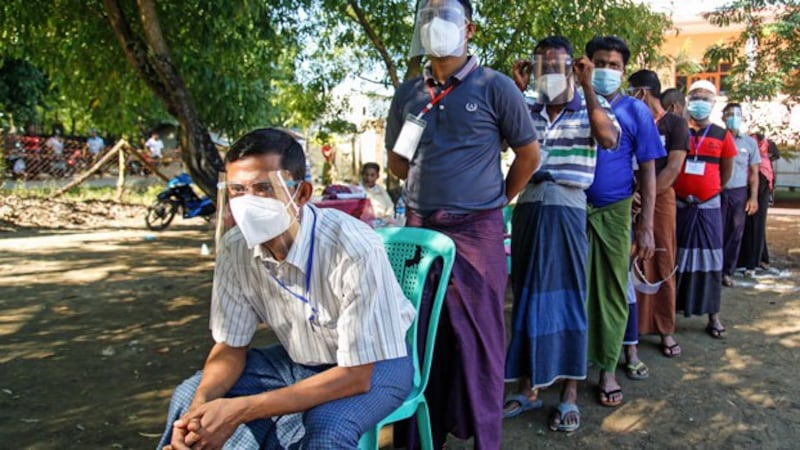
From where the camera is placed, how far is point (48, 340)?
15.8ft

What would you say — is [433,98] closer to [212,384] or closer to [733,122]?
[212,384]

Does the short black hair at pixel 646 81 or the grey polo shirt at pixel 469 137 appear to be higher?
the short black hair at pixel 646 81

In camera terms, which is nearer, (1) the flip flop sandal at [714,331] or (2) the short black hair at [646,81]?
(2) the short black hair at [646,81]

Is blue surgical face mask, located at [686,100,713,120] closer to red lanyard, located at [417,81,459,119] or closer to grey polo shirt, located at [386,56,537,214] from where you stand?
grey polo shirt, located at [386,56,537,214]

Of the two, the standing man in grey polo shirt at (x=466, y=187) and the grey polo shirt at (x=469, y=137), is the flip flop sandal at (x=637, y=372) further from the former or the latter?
the grey polo shirt at (x=469, y=137)

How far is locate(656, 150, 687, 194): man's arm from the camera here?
13.8 feet

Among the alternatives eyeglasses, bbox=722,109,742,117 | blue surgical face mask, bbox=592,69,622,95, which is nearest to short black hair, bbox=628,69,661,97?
blue surgical face mask, bbox=592,69,622,95

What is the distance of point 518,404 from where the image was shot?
352 cm

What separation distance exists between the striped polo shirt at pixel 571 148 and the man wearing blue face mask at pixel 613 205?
10.5 inches

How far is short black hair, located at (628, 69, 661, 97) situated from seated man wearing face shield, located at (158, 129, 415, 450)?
9.10 ft

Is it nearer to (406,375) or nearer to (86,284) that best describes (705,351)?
(406,375)

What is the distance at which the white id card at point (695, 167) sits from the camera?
16.3ft

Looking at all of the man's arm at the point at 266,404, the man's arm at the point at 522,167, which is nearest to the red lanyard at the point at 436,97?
the man's arm at the point at 522,167

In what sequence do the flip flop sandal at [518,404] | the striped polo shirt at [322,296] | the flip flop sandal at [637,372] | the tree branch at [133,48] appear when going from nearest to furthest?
the striped polo shirt at [322,296] → the flip flop sandal at [518,404] → the flip flop sandal at [637,372] → the tree branch at [133,48]
